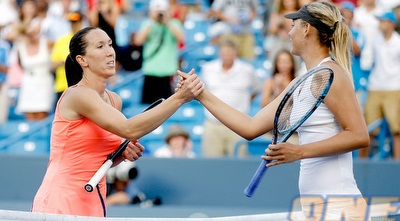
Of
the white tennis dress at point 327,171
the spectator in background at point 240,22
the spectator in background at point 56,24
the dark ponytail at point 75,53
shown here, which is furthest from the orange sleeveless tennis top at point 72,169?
the spectator in background at point 56,24

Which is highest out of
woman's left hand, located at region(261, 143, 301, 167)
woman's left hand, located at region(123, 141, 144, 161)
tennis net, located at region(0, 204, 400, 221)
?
woman's left hand, located at region(261, 143, 301, 167)

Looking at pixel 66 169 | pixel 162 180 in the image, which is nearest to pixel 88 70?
pixel 66 169

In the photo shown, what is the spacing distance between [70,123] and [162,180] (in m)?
4.07

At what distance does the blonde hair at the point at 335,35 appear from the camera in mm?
4195

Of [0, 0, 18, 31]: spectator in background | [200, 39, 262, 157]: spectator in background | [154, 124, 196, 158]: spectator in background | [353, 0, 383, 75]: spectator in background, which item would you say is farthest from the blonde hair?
[0, 0, 18, 31]: spectator in background

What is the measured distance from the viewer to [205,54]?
11445 mm

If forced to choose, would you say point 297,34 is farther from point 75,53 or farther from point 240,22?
point 240,22

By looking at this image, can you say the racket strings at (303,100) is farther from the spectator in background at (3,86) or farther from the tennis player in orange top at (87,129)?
the spectator in background at (3,86)

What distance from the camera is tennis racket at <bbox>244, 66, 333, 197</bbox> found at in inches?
158

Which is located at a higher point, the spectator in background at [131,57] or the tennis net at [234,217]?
the spectator in background at [131,57]

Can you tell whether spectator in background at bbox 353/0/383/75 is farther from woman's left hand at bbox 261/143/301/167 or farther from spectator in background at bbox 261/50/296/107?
woman's left hand at bbox 261/143/301/167

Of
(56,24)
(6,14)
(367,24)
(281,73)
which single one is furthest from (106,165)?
(6,14)

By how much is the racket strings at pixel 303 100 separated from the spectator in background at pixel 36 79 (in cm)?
609

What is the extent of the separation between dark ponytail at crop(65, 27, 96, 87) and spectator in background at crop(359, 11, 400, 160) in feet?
15.7
